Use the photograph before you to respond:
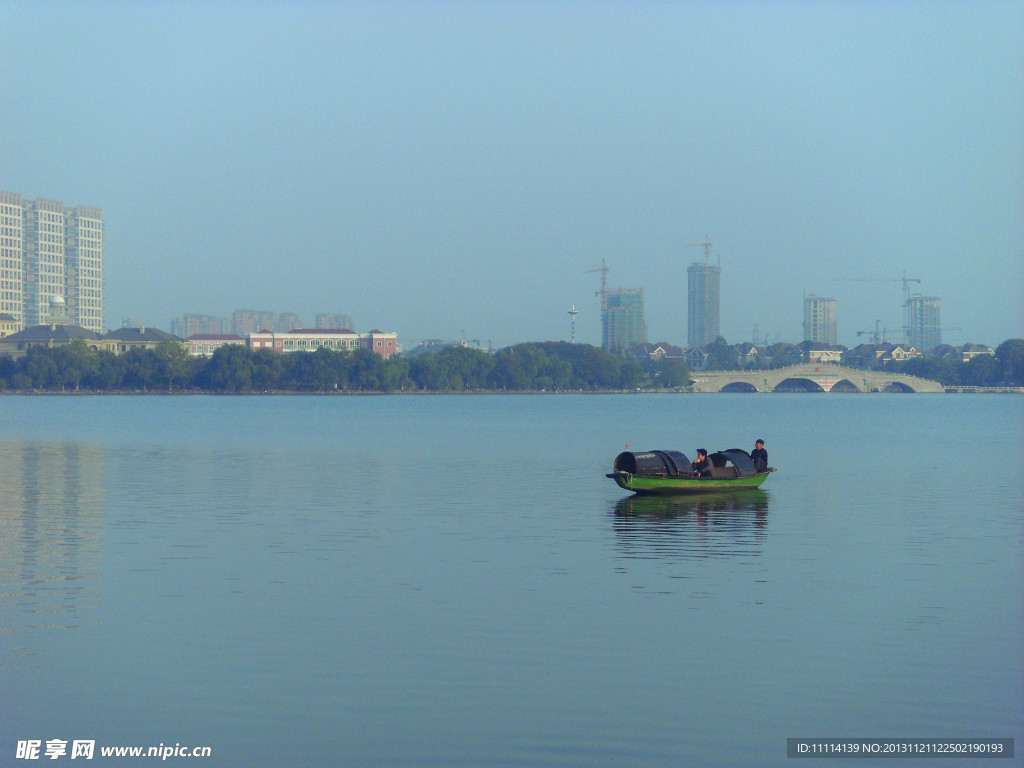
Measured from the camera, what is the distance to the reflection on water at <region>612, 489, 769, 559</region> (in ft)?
109

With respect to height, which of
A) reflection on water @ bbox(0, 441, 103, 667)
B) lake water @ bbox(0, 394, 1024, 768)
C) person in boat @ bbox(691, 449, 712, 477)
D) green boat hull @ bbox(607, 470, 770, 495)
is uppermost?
person in boat @ bbox(691, 449, 712, 477)

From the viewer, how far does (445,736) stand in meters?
16.1

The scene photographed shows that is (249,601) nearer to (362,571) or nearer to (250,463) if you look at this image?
(362,571)

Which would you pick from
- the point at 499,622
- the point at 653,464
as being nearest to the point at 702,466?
the point at 653,464

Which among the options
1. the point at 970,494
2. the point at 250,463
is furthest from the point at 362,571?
the point at 250,463

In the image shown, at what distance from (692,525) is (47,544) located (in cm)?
1837

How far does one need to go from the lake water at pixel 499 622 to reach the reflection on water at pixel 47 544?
140 millimetres

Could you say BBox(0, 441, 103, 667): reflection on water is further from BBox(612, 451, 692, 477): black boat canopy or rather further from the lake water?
BBox(612, 451, 692, 477): black boat canopy

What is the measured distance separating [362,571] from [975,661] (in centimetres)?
1377

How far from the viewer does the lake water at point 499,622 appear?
16.5 m

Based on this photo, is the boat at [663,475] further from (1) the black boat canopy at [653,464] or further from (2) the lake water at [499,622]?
(2) the lake water at [499,622]

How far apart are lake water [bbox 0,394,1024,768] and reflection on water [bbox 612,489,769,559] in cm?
19

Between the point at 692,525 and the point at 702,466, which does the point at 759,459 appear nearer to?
the point at 702,466

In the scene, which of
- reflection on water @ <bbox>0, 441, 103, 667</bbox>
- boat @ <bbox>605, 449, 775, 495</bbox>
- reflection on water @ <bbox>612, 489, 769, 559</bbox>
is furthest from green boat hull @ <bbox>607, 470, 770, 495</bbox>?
reflection on water @ <bbox>0, 441, 103, 667</bbox>
